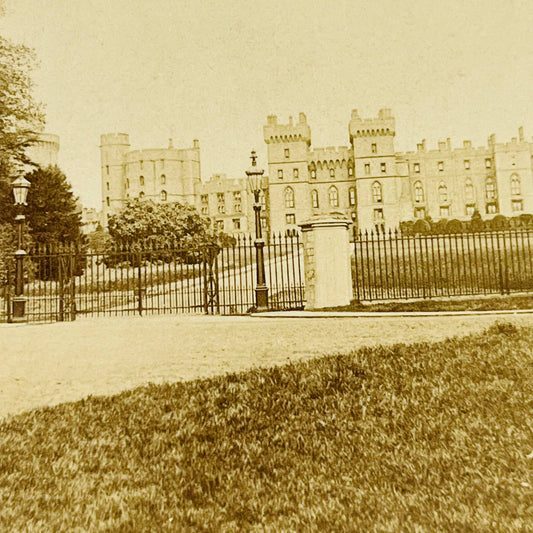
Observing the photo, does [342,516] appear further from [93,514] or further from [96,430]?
[96,430]

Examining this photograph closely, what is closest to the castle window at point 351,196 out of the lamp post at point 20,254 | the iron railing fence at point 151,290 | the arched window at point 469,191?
the arched window at point 469,191

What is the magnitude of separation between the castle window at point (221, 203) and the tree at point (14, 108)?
4595 cm

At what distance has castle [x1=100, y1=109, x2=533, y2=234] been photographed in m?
63.2

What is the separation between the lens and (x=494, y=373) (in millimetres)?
5012

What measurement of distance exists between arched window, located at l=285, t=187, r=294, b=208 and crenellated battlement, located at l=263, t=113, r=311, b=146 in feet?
19.6

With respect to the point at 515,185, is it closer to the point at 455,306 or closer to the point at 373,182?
the point at 373,182

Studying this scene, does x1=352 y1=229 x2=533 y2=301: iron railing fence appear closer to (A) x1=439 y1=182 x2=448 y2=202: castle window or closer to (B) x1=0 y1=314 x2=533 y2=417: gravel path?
(B) x1=0 y1=314 x2=533 y2=417: gravel path

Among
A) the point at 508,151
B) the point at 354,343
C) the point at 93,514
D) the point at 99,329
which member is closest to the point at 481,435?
the point at 93,514

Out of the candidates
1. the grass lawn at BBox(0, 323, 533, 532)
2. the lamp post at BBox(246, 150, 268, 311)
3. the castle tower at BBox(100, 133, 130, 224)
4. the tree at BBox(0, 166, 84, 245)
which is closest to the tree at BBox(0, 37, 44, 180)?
the tree at BBox(0, 166, 84, 245)

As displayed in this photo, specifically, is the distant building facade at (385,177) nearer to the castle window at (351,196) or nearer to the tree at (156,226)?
the castle window at (351,196)

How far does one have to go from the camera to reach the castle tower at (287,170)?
63469 mm

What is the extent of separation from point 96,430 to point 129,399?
73 cm

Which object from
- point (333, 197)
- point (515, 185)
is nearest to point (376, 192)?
point (333, 197)

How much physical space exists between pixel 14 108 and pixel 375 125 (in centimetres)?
4801
